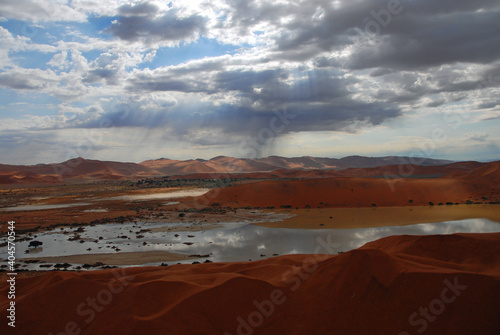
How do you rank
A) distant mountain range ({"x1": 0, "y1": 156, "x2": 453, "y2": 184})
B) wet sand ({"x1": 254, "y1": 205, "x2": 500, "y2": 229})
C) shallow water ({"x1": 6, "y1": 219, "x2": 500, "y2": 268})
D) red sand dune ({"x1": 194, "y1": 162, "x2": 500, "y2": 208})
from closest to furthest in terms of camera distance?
shallow water ({"x1": 6, "y1": 219, "x2": 500, "y2": 268}), wet sand ({"x1": 254, "y1": 205, "x2": 500, "y2": 229}), red sand dune ({"x1": 194, "y1": 162, "x2": 500, "y2": 208}), distant mountain range ({"x1": 0, "y1": 156, "x2": 453, "y2": 184})

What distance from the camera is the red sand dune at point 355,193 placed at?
3158 cm

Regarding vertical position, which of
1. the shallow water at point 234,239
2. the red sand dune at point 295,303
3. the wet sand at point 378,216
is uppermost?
the red sand dune at point 295,303

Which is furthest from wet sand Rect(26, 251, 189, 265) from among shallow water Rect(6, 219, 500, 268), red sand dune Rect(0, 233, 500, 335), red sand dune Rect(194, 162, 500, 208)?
red sand dune Rect(194, 162, 500, 208)

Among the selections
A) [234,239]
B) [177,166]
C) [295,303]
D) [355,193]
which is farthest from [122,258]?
[177,166]

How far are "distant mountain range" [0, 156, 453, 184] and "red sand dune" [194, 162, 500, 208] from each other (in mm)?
70445

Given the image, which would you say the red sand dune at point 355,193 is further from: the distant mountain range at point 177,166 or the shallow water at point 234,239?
the distant mountain range at point 177,166

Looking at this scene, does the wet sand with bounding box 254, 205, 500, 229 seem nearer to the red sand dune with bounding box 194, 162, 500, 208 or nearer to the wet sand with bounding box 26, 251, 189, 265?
the red sand dune with bounding box 194, 162, 500, 208

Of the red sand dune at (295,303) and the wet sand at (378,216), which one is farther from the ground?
the red sand dune at (295,303)

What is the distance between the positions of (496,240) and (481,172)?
4105cm

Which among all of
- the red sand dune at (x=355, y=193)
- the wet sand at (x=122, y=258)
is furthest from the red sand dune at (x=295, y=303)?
the red sand dune at (x=355, y=193)

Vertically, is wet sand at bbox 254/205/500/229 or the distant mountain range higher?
the distant mountain range

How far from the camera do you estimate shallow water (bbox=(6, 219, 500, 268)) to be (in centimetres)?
1448

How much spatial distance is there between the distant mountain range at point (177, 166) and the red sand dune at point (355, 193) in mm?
70445

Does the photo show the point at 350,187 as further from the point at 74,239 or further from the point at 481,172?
the point at 74,239
